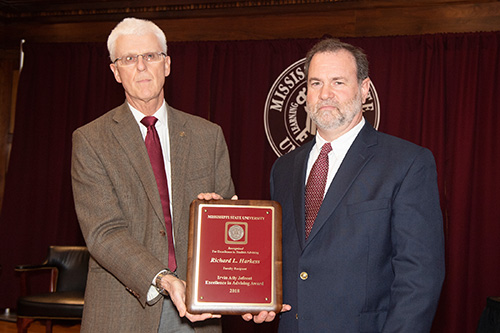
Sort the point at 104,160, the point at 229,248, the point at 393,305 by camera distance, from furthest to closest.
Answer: the point at 104,160, the point at 229,248, the point at 393,305

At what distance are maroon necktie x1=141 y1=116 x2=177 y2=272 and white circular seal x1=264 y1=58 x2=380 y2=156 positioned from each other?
11.7 ft

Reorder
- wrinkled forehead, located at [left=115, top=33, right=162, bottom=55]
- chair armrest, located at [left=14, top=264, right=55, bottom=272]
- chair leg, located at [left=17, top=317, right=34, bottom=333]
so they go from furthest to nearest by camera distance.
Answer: chair armrest, located at [left=14, top=264, right=55, bottom=272] < chair leg, located at [left=17, top=317, right=34, bottom=333] < wrinkled forehead, located at [left=115, top=33, right=162, bottom=55]

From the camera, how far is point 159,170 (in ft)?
7.22

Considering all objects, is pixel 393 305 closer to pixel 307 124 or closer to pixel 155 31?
pixel 155 31

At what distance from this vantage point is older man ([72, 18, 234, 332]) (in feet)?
6.77

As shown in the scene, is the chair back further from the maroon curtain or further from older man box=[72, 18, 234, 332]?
older man box=[72, 18, 234, 332]

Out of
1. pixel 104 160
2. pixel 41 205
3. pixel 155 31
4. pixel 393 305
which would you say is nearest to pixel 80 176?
pixel 104 160

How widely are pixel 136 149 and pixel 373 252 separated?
98 cm

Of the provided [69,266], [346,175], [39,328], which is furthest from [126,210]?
[39,328]

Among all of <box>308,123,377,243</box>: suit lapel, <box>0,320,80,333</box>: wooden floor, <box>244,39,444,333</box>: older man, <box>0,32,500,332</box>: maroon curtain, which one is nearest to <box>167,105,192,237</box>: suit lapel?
<box>244,39,444,333</box>: older man

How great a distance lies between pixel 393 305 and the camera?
1.89 m

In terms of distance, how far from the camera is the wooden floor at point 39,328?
19.0 feet

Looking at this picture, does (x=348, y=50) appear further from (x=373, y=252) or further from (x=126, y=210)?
(x=126, y=210)

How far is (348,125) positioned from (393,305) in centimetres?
71
